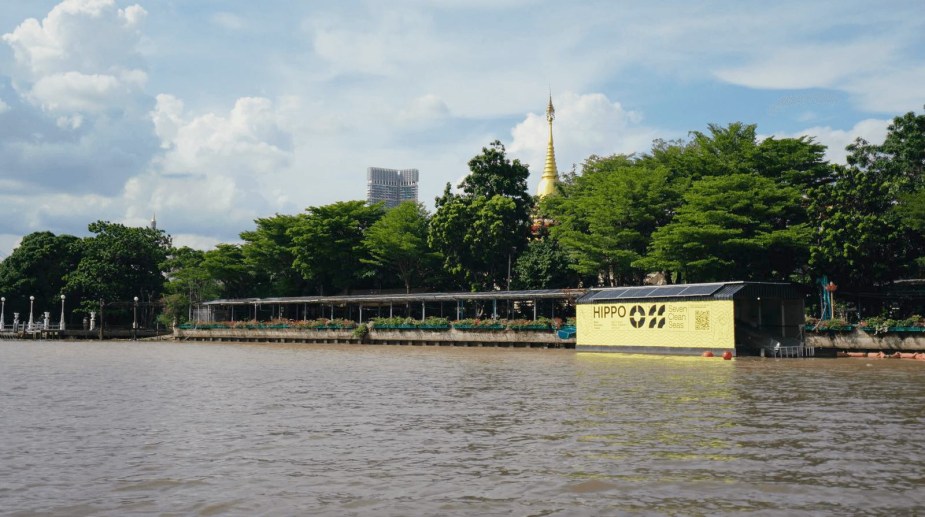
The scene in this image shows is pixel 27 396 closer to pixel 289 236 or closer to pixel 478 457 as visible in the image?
pixel 478 457

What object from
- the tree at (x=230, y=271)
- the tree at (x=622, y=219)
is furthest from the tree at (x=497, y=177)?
the tree at (x=230, y=271)

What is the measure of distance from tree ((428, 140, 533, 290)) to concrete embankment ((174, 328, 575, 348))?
9.90 m

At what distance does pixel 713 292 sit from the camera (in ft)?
141

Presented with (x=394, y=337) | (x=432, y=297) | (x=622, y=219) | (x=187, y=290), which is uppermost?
(x=622, y=219)

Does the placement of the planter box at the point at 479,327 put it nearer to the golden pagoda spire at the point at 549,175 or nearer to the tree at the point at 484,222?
the tree at the point at 484,222

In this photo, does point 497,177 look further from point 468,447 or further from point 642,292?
point 468,447

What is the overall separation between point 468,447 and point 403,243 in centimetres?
6505

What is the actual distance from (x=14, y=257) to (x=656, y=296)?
9200cm

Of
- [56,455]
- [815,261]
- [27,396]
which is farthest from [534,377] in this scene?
[815,261]

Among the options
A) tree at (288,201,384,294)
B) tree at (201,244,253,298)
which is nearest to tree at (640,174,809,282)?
tree at (288,201,384,294)

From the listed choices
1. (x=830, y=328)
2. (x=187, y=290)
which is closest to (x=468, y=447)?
(x=830, y=328)

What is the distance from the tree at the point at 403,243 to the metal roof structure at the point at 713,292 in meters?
33.3

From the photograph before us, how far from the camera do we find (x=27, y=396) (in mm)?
24172

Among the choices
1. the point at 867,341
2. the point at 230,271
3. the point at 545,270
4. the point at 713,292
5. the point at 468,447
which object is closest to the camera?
the point at 468,447
